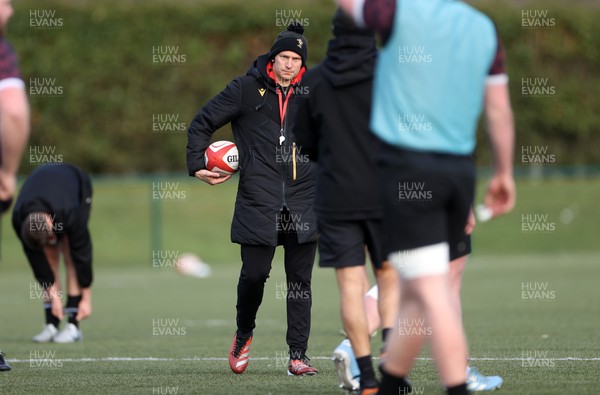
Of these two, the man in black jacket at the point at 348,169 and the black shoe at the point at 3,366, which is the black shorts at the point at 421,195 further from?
the black shoe at the point at 3,366

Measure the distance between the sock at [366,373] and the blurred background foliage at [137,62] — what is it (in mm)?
18710

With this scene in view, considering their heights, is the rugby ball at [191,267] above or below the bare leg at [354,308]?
below

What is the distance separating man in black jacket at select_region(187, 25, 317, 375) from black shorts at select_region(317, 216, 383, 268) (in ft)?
5.75

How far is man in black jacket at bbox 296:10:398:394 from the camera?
612 centimetres

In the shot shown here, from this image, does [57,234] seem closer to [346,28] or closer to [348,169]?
[348,169]

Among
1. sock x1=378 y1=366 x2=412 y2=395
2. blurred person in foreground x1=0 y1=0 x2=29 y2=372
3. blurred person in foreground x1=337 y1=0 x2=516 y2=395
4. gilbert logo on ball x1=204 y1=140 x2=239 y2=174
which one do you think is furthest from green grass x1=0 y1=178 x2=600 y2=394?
blurred person in foreground x1=0 y1=0 x2=29 y2=372

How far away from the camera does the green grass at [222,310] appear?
24.1 feet

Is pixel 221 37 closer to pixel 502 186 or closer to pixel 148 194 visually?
pixel 148 194

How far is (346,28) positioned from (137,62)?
19242mm

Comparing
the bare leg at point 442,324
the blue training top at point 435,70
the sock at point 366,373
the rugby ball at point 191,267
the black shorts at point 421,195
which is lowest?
the rugby ball at point 191,267

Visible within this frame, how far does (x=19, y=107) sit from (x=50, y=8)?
2023 centimetres

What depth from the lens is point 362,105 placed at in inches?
243

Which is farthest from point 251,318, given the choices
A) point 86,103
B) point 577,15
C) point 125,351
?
point 577,15

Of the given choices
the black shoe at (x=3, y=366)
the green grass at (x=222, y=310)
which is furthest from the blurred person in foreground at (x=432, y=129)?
the black shoe at (x=3, y=366)
